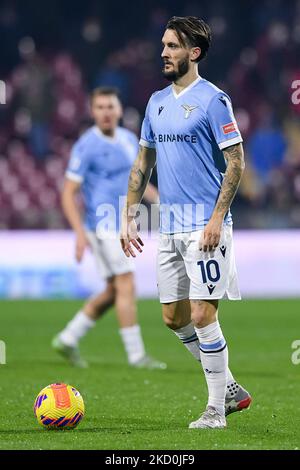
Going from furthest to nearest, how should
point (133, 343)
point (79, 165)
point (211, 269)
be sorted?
1. point (79, 165)
2. point (133, 343)
3. point (211, 269)

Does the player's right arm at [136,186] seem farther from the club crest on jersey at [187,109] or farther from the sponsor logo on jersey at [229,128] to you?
the sponsor logo on jersey at [229,128]

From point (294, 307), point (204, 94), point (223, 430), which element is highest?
point (204, 94)

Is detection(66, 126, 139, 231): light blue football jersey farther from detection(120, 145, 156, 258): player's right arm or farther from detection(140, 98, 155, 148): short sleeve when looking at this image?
detection(140, 98, 155, 148): short sleeve

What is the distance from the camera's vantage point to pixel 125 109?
19750mm

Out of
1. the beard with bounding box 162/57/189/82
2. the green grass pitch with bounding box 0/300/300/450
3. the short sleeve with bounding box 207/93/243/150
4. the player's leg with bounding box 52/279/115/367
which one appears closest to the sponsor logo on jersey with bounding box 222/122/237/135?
the short sleeve with bounding box 207/93/243/150

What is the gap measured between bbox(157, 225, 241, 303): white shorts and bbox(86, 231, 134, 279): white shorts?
351 centimetres

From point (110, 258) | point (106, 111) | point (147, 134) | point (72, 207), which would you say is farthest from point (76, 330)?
point (147, 134)

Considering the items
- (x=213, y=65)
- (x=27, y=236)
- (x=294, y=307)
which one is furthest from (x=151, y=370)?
(x=213, y=65)

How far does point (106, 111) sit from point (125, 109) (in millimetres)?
9751

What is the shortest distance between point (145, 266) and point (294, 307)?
8.06ft

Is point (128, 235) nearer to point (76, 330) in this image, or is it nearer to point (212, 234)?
point (212, 234)

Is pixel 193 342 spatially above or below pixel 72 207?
below

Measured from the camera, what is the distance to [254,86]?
66.6ft
